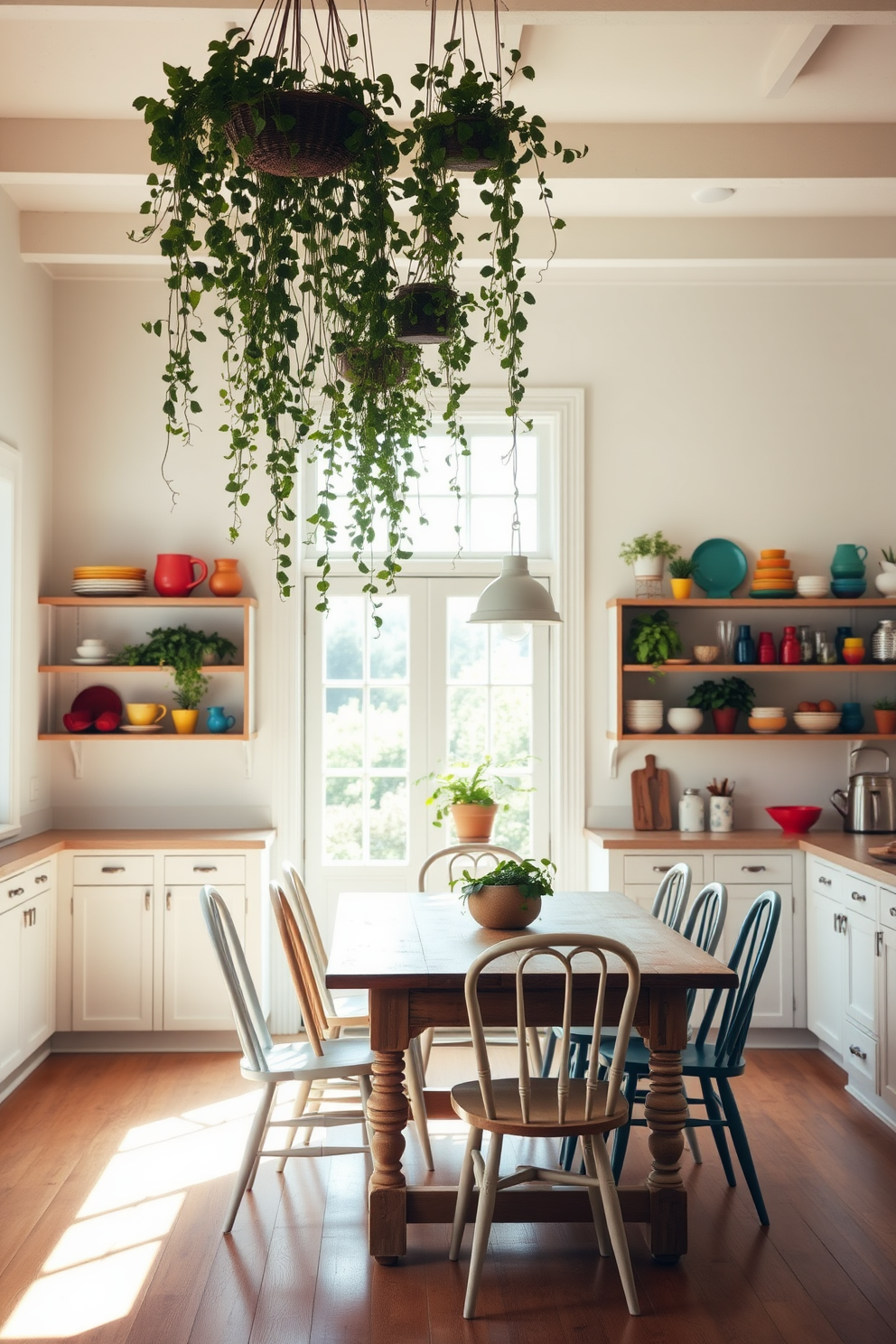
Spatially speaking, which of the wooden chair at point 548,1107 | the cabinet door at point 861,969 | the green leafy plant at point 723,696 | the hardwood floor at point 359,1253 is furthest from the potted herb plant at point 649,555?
the wooden chair at point 548,1107

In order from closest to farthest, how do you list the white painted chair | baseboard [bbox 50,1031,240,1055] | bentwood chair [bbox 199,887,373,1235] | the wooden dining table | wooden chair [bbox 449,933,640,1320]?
wooden chair [bbox 449,933,640,1320]
the wooden dining table
bentwood chair [bbox 199,887,373,1235]
the white painted chair
baseboard [bbox 50,1031,240,1055]

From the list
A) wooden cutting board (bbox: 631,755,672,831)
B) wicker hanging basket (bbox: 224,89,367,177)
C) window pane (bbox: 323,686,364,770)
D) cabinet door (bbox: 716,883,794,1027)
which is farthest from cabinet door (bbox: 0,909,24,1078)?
wicker hanging basket (bbox: 224,89,367,177)

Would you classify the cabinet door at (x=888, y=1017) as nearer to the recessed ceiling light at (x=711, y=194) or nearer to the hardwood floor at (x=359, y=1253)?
the hardwood floor at (x=359, y=1253)

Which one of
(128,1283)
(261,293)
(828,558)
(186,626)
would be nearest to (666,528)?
(828,558)

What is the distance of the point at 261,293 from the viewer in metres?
2.49

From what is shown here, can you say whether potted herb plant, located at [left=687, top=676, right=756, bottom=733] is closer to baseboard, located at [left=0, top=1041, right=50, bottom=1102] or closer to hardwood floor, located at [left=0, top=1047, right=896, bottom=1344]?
hardwood floor, located at [left=0, top=1047, right=896, bottom=1344]

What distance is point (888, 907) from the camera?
14.0ft

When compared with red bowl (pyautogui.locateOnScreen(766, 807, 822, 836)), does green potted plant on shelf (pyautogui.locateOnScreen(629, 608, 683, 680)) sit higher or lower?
higher

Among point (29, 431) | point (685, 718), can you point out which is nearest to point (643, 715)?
point (685, 718)

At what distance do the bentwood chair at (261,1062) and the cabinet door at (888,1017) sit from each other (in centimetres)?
187

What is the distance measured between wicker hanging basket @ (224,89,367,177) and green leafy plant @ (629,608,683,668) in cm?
352

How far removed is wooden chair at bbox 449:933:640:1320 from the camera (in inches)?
113

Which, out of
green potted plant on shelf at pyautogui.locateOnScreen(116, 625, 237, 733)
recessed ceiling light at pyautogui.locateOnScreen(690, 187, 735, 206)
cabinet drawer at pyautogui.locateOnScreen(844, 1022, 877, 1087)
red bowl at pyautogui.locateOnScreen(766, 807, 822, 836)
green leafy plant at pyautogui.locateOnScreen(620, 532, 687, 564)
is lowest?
cabinet drawer at pyautogui.locateOnScreen(844, 1022, 877, 1087)

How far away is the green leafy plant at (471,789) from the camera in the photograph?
5332 millimetres
